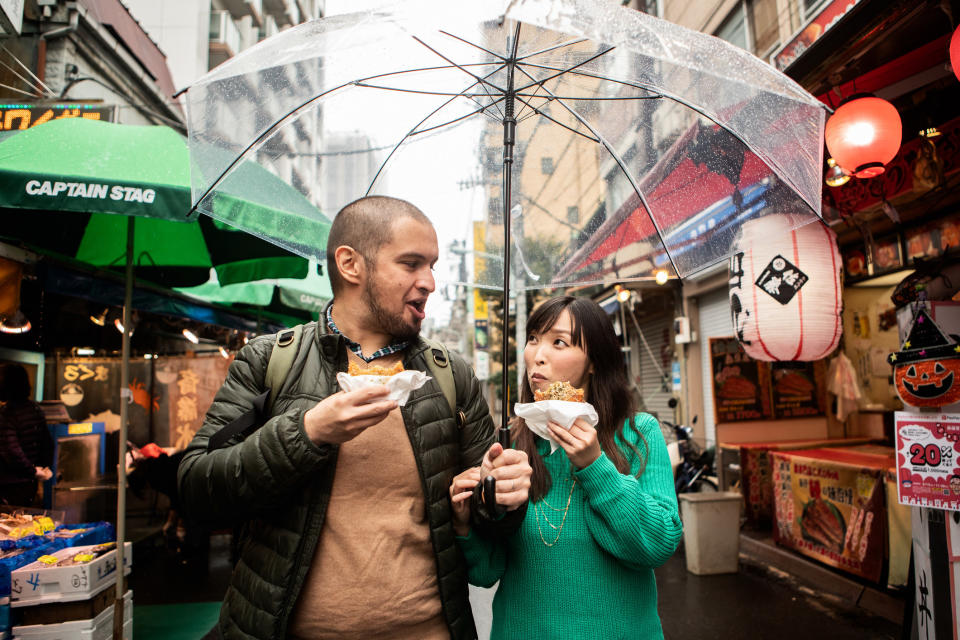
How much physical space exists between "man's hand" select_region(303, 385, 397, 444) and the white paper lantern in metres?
3.93

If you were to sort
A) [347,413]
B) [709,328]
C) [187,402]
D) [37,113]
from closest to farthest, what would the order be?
[347,413]
[37,113]
[187,402]
[709,328]

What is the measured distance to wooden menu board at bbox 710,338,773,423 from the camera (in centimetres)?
935

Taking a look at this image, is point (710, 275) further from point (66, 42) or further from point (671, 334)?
point (66, 42)

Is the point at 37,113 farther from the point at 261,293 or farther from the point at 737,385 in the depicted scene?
the point at 737,385

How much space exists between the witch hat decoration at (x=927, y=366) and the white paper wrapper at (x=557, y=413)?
117 inches

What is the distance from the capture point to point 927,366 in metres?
3.66

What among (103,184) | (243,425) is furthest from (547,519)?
(103,184)

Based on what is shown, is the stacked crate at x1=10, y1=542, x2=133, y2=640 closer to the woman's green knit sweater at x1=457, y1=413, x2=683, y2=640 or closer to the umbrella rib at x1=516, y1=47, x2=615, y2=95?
the woman's green knit sweater at x1=457, y1=413, x2=683, y2=640

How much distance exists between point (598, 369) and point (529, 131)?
1499 mm

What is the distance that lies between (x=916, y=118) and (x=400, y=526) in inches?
253

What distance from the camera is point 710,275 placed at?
1130 centimetres

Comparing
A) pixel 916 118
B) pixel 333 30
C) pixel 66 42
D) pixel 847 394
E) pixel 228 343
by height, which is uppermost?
pixel 66 42

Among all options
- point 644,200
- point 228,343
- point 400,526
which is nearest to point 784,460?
point 644,200

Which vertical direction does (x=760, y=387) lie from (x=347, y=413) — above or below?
below
